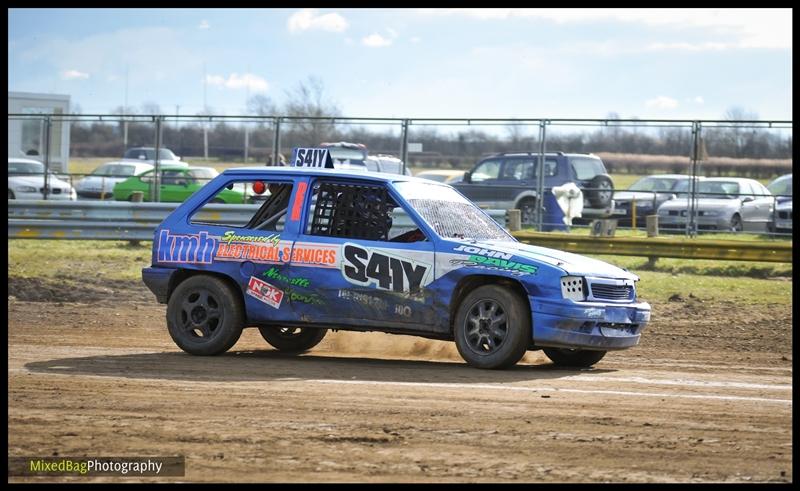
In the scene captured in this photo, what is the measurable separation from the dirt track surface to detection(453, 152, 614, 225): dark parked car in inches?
431

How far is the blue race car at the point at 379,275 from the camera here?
9219 millimetres

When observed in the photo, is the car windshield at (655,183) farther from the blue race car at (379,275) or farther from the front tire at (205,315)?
the front tire at (205,315)

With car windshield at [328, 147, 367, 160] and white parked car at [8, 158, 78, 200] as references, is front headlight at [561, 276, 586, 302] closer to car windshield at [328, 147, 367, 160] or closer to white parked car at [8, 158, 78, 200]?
car windshield at [328, 147, 367, 160]

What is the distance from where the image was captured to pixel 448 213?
999cm

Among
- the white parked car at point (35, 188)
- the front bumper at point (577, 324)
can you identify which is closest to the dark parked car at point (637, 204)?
the white parked car at point (35, 188)

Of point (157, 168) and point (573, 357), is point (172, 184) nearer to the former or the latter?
point (157, 168)

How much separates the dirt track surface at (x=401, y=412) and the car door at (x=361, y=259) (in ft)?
1.47

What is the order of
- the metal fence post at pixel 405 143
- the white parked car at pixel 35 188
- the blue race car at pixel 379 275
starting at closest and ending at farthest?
the blue race car at pixel 379 275, the metal fence post at pixel 405 143, the white parked car at pixel 35 188

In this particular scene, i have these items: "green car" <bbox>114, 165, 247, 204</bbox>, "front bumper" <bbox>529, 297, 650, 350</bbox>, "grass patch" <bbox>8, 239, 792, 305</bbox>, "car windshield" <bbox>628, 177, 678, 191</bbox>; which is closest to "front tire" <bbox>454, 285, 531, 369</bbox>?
"front bumper" <bbox>529, 297, 650, 350</bbox>

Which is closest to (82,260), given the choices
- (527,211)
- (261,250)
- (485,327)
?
(527,211)

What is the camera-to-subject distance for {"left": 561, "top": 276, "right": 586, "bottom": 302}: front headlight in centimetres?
914

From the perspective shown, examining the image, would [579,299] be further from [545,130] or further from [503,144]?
Answer: [503,144]

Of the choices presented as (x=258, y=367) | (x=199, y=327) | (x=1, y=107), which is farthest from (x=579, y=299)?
(x=1, y=107)

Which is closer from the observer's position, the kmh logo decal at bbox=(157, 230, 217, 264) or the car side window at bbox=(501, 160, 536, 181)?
the kmh logo decal at bbox=(157, 230, 217, 264)
